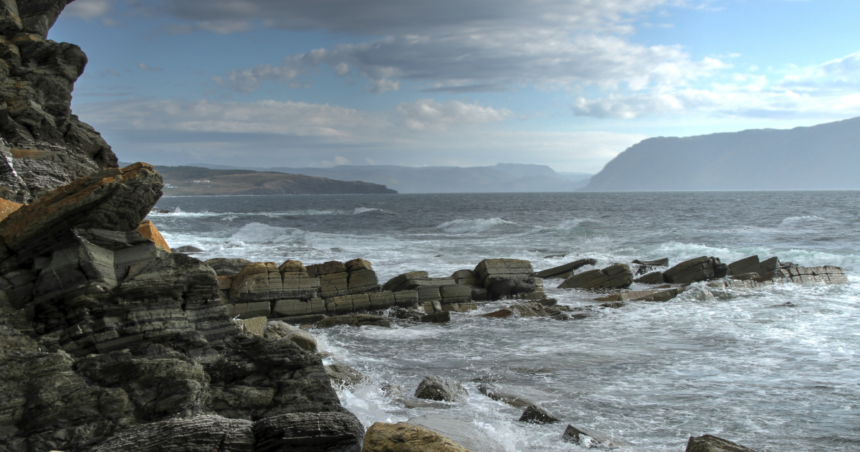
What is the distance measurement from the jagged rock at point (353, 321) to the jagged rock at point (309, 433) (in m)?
7.60

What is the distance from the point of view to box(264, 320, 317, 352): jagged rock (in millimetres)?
9242

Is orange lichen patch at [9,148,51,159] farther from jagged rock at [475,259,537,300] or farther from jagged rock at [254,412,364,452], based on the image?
jagged rock at [475,259,537,300]

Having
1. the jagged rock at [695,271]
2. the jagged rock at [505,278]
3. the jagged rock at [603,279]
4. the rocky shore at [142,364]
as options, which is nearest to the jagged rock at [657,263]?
the jagged rock at [695,271]

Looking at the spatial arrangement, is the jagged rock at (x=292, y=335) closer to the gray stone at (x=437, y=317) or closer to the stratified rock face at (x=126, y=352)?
the stratified rock face at (x=126, y=352)

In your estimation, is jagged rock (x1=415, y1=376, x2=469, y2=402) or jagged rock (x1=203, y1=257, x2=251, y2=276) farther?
jagged rock (x1=203, y1=257, x2=251, y2=276)

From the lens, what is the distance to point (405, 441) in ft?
16.0

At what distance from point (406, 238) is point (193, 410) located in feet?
97.0

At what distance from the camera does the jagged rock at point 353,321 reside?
12.8 m

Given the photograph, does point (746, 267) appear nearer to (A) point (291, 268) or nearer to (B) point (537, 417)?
(B) point (537, 417)

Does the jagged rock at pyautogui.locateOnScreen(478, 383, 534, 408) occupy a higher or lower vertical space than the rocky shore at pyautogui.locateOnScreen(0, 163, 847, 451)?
lower

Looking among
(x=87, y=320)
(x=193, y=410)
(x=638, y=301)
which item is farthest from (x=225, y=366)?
(x=638, y=301)

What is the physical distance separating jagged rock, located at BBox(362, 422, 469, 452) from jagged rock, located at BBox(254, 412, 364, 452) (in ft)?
0.77

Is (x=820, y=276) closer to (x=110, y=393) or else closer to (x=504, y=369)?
(x=504, y=369)

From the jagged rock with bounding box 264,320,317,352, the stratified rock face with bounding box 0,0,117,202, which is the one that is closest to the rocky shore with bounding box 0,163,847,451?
the jagged rock with bounding box 264,320,317,352
